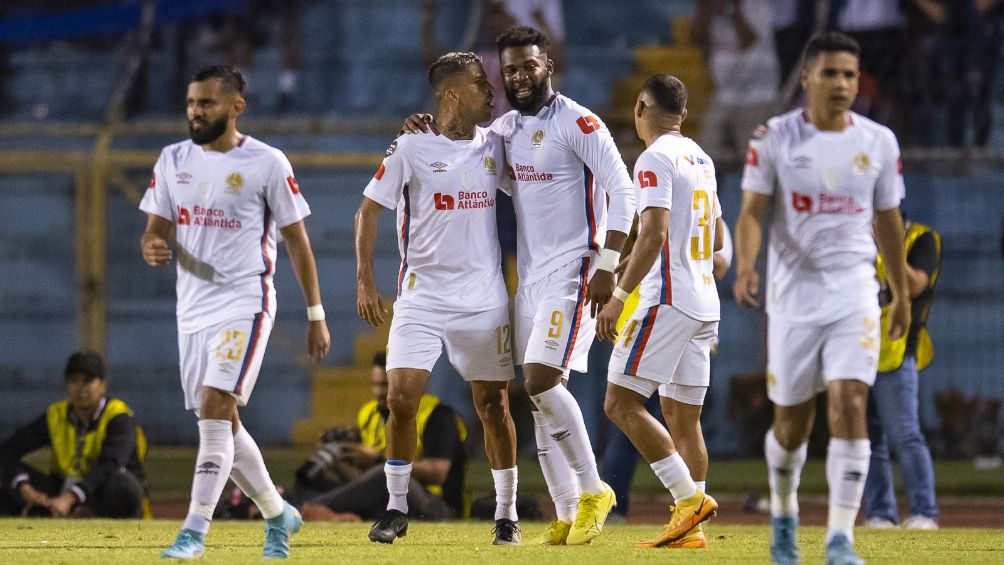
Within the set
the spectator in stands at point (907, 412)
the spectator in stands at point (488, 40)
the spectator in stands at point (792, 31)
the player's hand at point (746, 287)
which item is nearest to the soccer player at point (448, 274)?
the player's hand at point (746, 287)

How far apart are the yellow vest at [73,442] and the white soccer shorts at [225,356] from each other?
4105mm

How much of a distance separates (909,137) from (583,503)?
347 inches

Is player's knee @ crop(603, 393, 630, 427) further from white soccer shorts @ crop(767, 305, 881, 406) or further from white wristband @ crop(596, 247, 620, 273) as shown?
white soccer shorts @ crop(767, 305, 881, 406)

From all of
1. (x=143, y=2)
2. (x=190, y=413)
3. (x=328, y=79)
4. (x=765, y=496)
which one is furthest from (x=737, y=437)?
(x=143, y=2)

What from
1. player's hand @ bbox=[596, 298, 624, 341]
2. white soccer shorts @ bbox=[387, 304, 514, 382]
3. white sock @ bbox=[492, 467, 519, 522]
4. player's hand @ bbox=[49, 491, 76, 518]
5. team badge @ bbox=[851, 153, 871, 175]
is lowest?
player's hand @ bbox=[49, 491, 76, 518]

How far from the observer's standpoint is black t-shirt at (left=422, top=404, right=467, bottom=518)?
33.2 feet

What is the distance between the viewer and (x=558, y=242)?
736cm

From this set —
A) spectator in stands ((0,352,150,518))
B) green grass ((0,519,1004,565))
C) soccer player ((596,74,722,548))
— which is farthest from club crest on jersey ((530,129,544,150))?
spectator in stands ((0,352,150,518))

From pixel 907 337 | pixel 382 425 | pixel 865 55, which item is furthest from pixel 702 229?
pixel 865 55

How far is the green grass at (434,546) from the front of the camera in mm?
6648

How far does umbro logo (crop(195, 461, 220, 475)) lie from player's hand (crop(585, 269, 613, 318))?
1.86 m

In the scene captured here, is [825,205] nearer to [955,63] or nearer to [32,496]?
[32,496]

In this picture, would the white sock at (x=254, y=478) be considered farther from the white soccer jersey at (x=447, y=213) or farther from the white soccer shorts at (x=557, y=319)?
the white soccer shorts at (x=557, y=319)

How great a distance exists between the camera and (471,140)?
24.9ft
